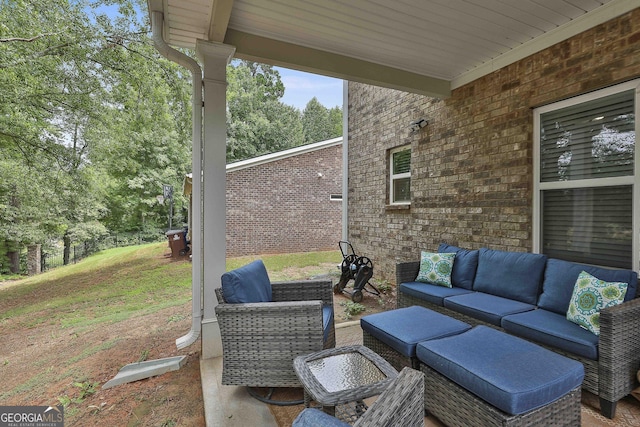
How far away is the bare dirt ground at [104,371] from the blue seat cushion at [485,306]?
4.55 ft

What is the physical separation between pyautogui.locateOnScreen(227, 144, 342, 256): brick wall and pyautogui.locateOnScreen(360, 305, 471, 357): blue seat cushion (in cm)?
756

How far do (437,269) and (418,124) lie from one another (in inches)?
89.2

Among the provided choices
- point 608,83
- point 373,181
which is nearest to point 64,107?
point 373,181

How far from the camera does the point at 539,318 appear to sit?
2348mm

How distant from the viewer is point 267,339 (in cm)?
205

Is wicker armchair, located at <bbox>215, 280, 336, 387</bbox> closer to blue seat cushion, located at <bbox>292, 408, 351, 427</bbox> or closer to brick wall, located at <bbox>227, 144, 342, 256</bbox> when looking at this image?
blue seat cushion, located at <bbox>292, 408, 351, 427</bbox>

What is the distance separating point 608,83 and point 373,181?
350 cm

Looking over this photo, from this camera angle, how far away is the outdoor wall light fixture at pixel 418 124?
4.45 metres

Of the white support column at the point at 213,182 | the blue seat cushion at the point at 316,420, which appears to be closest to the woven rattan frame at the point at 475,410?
the blue seat cushion at the point at 316,420

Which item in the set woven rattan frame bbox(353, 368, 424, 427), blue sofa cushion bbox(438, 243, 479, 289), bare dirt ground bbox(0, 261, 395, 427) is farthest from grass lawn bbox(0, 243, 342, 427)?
blue sofa cushion bbox(438, 243, 479, 289)

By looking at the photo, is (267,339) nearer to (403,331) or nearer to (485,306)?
(403,331)

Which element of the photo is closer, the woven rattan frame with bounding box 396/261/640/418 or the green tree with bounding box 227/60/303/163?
the woven rattan frame with bounding box 396/261/640/418

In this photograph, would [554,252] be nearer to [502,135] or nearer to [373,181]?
[502,135]

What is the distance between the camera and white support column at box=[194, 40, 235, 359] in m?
2.71
